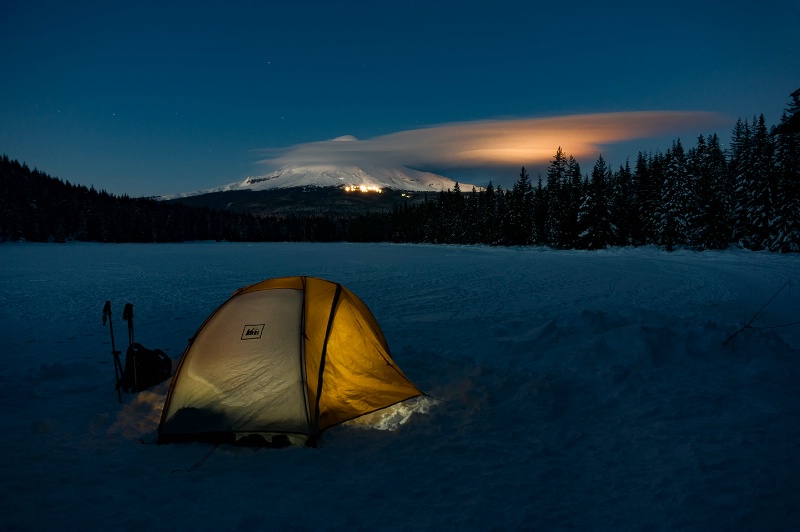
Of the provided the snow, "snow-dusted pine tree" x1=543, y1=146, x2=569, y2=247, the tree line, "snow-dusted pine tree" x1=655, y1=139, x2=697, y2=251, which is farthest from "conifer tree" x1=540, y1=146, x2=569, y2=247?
the tree line

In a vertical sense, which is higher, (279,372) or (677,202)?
(677,202)

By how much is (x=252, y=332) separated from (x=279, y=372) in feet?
2.54

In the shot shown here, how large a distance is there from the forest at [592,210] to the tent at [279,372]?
10.6 metres

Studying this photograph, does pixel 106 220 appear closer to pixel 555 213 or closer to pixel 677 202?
pixel 555 213

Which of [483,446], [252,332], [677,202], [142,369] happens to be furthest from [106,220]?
[483,446]

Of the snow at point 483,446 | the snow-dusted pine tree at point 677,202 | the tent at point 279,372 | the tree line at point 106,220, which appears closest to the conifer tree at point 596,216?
the snow-dusted pine tree at point 677,202

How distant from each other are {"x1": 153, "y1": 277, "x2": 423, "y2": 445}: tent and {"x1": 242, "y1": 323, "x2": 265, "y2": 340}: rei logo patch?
1 centimetres

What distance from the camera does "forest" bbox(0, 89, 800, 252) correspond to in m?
39.4

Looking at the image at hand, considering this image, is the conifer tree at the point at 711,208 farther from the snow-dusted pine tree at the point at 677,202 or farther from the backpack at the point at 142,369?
the backpack at the point at 142,369

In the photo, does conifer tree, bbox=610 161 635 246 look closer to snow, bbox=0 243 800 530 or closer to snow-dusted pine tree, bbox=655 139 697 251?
snow-dusted pine tree, bbox=655 139 697 251

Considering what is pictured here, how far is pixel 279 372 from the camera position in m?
6.02

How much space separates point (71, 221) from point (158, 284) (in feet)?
396

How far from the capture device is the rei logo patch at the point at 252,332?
6.30 meters

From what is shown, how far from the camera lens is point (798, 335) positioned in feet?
31.0
